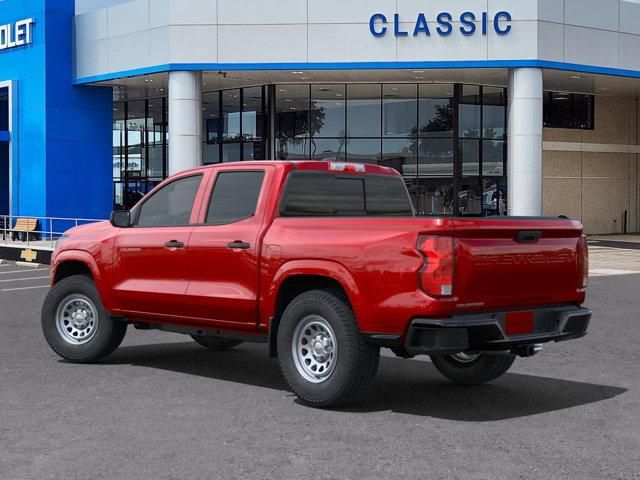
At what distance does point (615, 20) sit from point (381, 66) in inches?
292

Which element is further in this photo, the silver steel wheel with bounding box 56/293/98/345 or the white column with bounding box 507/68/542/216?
the white column with bounding box 507/68/542/216

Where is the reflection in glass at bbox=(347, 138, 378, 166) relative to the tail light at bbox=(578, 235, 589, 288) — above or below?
above

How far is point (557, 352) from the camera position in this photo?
10.3 meters

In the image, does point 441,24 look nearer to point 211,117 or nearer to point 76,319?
point 211,117

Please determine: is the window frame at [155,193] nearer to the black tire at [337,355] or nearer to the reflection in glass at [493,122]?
the black tire at [337,355]

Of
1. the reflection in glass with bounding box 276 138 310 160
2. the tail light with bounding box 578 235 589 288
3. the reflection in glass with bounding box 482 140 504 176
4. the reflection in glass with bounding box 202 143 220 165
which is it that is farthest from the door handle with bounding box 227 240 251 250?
the reflection in glass with bounding box 202 143 220 165

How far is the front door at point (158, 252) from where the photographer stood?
8602mm

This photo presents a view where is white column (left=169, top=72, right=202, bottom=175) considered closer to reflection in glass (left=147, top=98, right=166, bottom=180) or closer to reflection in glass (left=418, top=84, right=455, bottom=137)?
reflection in glass (left=418, top=84, right=455, bottom=137)

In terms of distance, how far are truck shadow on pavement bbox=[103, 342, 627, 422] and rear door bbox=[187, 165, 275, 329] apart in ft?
2.46

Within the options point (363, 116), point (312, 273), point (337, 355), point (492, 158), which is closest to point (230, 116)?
point (363, 116)

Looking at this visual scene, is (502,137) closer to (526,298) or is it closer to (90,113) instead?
(90,113)

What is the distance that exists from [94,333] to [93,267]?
0.64 m

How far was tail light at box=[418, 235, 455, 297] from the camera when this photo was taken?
6.67m

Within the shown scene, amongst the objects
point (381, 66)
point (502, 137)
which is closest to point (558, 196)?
point (502, 137)
